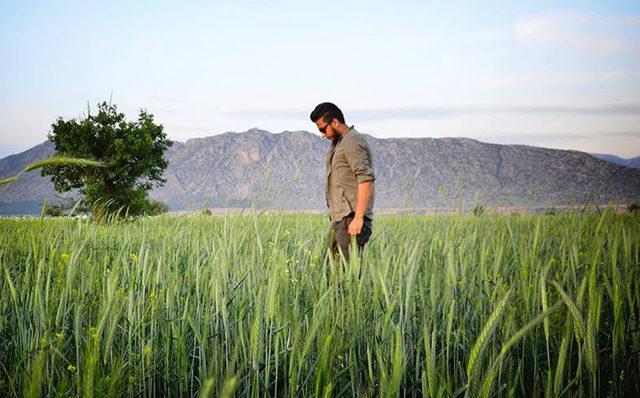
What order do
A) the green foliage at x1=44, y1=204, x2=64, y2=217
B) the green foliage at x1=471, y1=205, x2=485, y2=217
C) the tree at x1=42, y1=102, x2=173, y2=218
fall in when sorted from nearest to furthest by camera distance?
the green foliage at x1=44, y1=204, x2=64, y2=217 → the green foliage at x1=471, y1=205, x2=485, y2=217 → the tree at x1=42, y1=102, x2=173, y2=218

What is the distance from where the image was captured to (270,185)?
3643 mm

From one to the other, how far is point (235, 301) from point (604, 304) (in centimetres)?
250

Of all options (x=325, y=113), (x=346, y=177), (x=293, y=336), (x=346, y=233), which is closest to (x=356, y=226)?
(x=346, y=233)

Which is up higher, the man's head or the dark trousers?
the man's head

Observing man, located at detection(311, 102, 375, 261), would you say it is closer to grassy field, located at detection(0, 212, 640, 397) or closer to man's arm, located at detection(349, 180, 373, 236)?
man's arm, located at detection(349, 180, 373, 236)

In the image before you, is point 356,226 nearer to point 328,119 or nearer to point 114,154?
point 328,119

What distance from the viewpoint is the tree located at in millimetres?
31156

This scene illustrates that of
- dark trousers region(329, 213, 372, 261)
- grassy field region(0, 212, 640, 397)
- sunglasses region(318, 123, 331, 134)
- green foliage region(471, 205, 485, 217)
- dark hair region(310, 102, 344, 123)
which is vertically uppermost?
dark hair region(310, 102, 344, 123)

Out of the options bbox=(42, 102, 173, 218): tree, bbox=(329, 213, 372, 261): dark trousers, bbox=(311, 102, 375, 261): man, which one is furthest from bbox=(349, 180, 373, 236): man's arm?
bbox=(42, 102, 173, 218): tree

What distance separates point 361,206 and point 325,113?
3.34 ft

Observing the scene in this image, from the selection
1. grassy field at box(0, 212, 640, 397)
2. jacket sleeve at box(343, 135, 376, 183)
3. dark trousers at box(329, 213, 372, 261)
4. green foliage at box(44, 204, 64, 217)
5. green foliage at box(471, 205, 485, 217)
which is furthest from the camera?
green foliage at box(471, 205, 485, 217)

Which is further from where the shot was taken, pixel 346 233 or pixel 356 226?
pixel 346 233

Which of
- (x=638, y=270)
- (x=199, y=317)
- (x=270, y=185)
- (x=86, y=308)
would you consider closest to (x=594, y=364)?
(x=199, y=317)

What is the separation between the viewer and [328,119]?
5.47m
